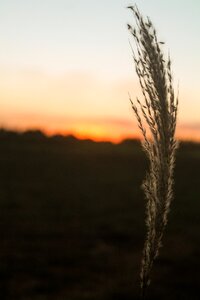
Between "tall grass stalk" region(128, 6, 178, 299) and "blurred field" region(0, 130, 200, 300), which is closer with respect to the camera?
"tall grass stalk" region(128, 6, 178, 299)

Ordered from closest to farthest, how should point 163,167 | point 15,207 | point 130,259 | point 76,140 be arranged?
point 163,167 < point 130,259 < point 15,207 < point 76,140

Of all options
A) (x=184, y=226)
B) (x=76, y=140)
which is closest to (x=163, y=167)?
(x=184, y=226)

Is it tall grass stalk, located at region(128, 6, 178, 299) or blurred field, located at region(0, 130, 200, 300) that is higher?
tall grass stalk, located at region(128, 6, 178, 299)

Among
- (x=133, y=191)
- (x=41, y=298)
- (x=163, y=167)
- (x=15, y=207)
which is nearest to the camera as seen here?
(x=163, y=167)

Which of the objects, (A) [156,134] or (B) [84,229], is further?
(B) [84,229]

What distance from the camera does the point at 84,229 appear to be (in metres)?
10.2

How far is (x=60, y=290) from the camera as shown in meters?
6.93

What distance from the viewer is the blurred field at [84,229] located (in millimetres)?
7141

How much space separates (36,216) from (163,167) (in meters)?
9.00

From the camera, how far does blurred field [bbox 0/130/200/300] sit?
23.4 feet

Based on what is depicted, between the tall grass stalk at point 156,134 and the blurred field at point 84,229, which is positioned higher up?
the tall grass stalk at point 156,134

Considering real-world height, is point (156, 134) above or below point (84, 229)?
above

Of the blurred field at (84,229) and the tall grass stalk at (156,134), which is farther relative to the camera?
the blurred field at (84,229)

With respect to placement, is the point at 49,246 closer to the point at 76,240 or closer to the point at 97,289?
the point at 76,240
